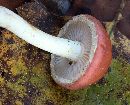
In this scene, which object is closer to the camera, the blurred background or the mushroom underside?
the mushroom underside

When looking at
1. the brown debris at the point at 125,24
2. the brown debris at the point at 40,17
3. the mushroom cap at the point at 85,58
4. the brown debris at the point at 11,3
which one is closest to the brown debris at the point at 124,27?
the brown debris at the point at 125,24

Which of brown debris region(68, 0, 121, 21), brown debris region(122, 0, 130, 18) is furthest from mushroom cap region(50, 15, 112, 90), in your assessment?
brown debris region(122, 0, 130, 18)

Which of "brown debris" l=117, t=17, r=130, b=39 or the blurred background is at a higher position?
"brown debris" l=117, t=17, r=130, b=39

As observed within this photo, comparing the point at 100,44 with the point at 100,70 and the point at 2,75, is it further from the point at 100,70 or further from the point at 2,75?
the point at 2,75

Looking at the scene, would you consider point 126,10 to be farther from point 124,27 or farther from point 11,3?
point 11,3

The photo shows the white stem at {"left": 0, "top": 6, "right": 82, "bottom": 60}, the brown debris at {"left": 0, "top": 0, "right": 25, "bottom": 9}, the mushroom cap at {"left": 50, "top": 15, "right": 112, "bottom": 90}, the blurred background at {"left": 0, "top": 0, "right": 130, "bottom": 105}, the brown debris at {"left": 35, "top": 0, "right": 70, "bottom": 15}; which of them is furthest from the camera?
the brown debris at {"left": 35, "top": 0, "right": 70, "bottom": 15}

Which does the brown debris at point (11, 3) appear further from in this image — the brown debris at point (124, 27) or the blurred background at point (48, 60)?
the brown debris at point (124, 27)

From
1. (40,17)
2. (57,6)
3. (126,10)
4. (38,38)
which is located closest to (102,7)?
(126,10)

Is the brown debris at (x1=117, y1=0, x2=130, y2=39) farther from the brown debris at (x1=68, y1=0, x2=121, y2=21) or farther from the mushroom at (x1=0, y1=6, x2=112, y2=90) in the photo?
the mushroom at (x1=0, y1=6, x2=112, y2=90)
